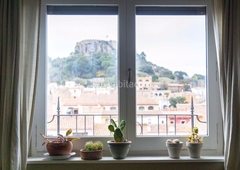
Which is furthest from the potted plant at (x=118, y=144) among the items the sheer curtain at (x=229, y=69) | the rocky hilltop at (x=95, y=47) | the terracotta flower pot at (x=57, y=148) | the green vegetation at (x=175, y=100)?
the sheer curtain at (x=229, y=69)

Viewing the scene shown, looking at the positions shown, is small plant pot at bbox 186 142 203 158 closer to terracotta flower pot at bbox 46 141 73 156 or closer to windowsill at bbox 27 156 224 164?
windowsill at bbox 27 156 224 164

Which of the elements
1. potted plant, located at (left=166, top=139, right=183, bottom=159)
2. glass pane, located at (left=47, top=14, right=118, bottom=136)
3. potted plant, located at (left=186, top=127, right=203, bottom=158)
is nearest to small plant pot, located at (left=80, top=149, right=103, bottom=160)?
glass pane, located at (left=47, top=14, right=118, bottom=136)

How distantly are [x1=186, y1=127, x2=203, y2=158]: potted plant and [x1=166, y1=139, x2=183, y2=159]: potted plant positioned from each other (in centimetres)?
8

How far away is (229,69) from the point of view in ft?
6.99

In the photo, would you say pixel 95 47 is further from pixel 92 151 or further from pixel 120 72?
pixel 92 151

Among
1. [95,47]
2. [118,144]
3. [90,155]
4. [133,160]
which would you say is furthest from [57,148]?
[95,47]

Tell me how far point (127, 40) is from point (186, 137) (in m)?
0.97

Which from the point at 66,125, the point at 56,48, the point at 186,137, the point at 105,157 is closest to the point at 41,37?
the point at 56,48

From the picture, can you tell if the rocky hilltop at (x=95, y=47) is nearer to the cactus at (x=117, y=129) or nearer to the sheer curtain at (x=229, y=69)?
the cactus at (x=117, y=129)

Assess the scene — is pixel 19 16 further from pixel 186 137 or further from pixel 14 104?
pixel 186 137

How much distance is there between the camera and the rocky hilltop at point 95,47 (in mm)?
2354

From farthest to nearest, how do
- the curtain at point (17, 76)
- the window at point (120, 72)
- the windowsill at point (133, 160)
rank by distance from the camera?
the window at point (120, 72), the windowsill at point (133, 160), the curtain at point (17, 76)

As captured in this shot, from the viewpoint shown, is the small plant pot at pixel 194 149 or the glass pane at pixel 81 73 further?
the glass pane at pixel 81 73

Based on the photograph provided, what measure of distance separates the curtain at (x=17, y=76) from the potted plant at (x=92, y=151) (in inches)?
17.2
